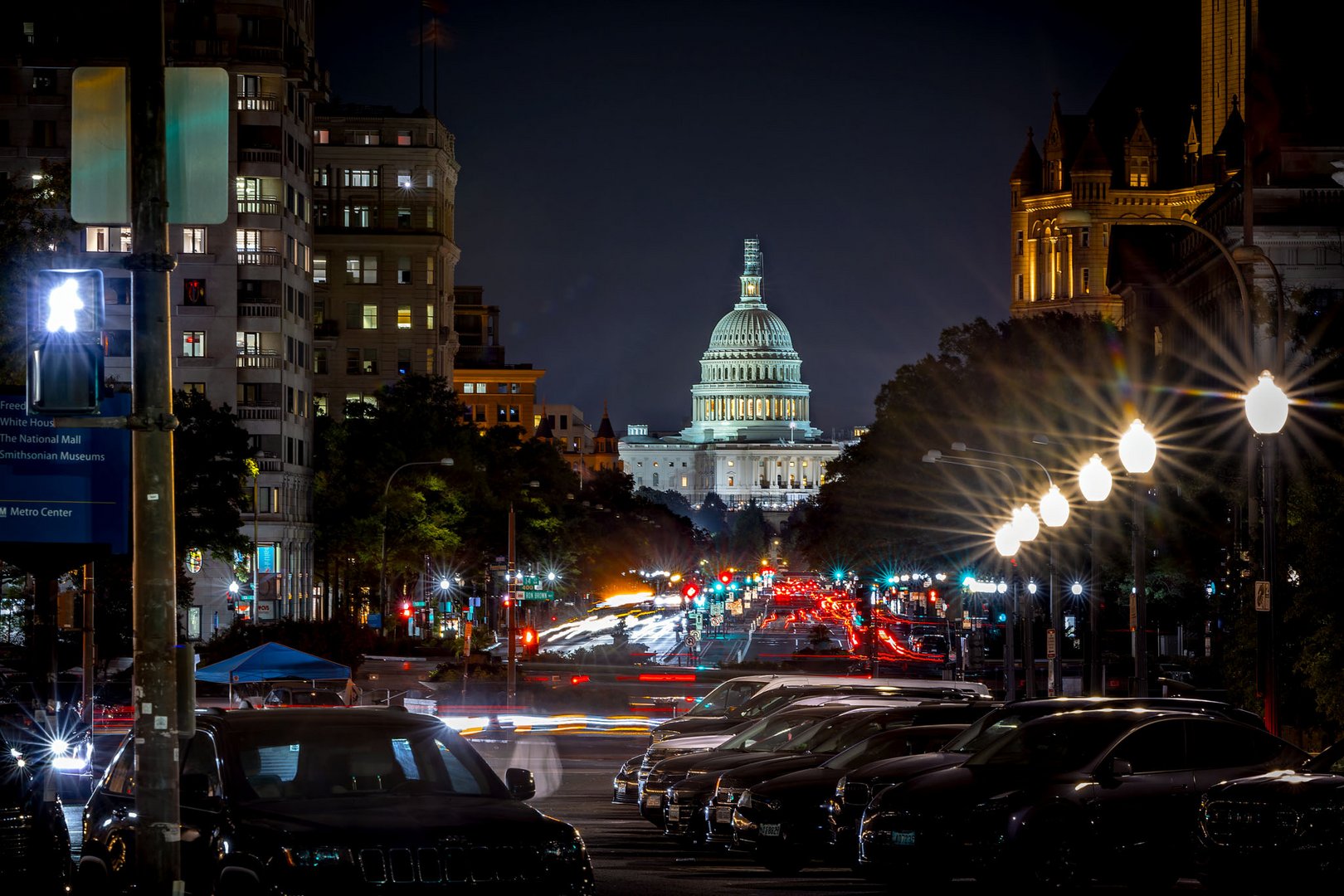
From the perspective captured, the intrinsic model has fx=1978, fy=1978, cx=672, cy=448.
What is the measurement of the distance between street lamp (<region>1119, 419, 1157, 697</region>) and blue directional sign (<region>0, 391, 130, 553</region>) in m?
14.4

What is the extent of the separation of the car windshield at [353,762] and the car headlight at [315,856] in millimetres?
1064

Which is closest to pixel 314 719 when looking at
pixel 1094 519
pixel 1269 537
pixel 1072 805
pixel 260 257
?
pixel 1072 805

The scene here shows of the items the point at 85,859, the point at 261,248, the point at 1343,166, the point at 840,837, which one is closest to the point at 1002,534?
the point at 1343,166

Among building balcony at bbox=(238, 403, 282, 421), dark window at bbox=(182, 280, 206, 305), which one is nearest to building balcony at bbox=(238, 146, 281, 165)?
dark window at bbox=(182, 280, 206, 305)

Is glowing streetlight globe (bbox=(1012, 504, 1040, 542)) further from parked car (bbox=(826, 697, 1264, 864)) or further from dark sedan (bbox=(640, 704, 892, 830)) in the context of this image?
parked car (bbox=(826, 697, 1264, 864))

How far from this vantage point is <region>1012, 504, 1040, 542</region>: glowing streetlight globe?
4025 cm

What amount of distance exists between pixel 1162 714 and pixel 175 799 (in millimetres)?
9842

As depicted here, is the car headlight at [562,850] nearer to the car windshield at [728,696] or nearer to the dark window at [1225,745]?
the dark window at [1225,745]

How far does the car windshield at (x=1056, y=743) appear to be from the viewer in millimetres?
18250

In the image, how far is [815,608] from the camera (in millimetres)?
171625

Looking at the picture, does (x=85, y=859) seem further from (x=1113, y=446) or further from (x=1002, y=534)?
(x=1113, y=446)

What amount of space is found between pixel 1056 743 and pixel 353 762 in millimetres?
7688

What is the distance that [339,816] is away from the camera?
497 inches

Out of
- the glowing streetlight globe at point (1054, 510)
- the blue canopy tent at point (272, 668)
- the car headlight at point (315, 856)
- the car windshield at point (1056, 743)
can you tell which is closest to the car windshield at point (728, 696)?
the glowing streetlight globe at point (1054, 510)
